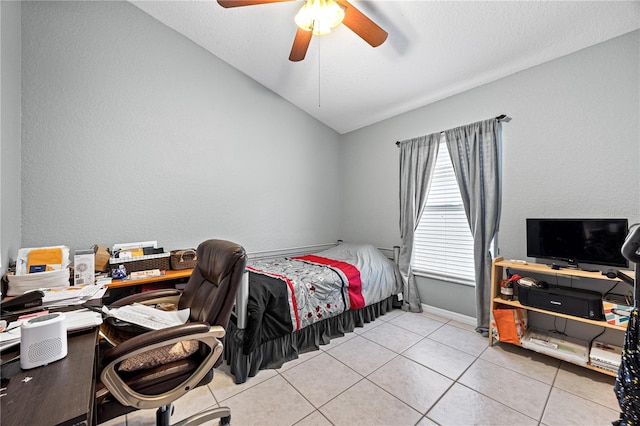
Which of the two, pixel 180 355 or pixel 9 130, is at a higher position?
pixel 9 130

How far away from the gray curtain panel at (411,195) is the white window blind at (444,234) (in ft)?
0.36

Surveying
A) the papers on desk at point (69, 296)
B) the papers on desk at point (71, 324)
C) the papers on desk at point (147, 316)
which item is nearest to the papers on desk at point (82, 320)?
the papers on desk at point (71, 324)

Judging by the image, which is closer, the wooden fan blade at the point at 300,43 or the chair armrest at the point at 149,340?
the chair armrest at the point at 149,340

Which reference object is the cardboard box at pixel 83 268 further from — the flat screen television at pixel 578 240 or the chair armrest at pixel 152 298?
the flat screen television at pixel 578 240

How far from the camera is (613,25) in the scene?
183cm

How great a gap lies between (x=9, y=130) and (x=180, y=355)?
202 centimetres

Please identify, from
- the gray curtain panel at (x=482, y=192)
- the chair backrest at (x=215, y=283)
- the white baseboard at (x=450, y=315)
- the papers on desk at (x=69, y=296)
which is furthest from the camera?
the white baseboard at (x=450, y=315)

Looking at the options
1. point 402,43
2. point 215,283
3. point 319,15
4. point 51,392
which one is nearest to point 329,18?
point 319,15

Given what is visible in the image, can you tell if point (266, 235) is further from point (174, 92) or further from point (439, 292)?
point (439, 292)

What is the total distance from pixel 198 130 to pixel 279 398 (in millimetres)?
2693

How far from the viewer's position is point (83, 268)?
6.17ft

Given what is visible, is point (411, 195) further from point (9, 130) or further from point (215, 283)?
point (9, 130)

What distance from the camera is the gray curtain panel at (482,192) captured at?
246 cm

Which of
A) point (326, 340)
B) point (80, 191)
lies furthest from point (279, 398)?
point (80, 191)
